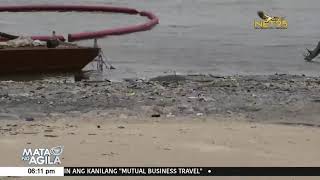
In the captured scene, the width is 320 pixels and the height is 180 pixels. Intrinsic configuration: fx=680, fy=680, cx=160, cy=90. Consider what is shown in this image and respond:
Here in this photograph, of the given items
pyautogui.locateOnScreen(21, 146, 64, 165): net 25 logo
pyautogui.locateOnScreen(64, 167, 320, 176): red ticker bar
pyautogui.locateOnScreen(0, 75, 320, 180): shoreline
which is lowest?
pyautogui.locateOnScreen(0, 75, 320, 180): shoreline

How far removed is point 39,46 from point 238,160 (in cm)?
1028

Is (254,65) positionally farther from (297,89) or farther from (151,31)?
(151,31)

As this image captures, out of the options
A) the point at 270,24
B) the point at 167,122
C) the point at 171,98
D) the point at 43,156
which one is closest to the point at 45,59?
the point at 171,98

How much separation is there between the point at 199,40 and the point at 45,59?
11400 mm

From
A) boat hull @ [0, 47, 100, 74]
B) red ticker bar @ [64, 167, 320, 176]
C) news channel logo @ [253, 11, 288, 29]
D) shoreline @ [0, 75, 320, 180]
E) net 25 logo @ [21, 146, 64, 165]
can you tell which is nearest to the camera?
red ticker bar @ [64, 167, 320, 176]

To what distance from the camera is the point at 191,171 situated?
5227 mm

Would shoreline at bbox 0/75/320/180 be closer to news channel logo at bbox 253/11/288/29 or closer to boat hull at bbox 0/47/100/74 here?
boat hull at bbox 0/47/100/74

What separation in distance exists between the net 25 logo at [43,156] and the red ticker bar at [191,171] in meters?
0.34

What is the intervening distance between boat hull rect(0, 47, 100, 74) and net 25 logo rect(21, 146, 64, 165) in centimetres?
892

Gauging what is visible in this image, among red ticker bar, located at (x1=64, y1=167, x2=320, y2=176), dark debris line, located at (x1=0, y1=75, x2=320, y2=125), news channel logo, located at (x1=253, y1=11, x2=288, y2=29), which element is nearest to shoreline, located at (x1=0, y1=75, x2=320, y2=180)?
dark debris line, located at (x1=0, y1=75, x2=320, y2=125)

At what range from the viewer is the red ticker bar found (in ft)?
16.8

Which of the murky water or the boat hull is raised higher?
the boat hull

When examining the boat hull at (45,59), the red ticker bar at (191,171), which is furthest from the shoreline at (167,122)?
the boat hull at (45,59)

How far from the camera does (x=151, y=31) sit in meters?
27.9
